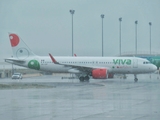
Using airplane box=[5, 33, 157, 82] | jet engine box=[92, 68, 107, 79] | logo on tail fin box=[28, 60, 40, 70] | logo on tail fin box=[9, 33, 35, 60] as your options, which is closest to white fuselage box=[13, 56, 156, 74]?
airplane box=[5, 33, 157, 82]

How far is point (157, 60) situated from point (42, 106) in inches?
2596

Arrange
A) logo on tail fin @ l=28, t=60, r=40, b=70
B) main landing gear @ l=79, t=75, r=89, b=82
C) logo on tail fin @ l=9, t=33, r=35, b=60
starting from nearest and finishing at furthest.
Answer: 1. main landing gear @ l=79, t=75, r=89, b=82
2. logo on tail fin @ l=28, t=60, r=40, b=70
3. logo on tail fin @ l=9, t=33, r=35, b=60

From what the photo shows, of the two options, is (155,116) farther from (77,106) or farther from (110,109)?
(77,106)

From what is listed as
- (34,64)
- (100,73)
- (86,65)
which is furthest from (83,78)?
(34,64)

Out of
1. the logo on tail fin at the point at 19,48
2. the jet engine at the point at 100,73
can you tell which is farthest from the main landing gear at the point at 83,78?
the logo on tail fin at the point at 19,48

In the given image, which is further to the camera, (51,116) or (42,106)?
(42,106)

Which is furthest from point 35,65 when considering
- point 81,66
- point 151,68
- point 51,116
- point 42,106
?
point 51,116

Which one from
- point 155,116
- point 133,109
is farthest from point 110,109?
point 155,116

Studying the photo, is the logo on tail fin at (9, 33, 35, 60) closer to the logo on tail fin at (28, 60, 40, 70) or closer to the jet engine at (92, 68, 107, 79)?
the logo on tail fin at (28, 60, 40, 70)

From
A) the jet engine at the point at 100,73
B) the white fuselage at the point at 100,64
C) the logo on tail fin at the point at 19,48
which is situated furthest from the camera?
the logo on tail fin at the point at 19,48

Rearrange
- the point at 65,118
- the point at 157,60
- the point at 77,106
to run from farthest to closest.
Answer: the point at 157,60, the point at 77,106, the point at 65,118

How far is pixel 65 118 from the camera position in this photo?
15.9 m

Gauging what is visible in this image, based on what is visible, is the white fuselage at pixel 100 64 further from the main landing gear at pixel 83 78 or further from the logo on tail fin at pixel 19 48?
the logo on tail fin at pixel 19 48

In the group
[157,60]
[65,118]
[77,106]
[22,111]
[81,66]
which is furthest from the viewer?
[157,60]
